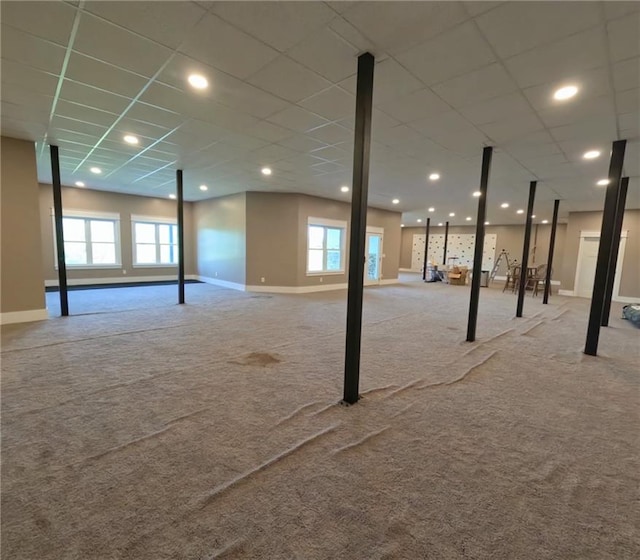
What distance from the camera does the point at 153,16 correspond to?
2.18 meters

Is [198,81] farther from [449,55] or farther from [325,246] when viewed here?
[325,246]

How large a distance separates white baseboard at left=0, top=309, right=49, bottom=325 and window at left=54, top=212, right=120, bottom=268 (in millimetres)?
4810

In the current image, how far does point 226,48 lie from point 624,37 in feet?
9.67

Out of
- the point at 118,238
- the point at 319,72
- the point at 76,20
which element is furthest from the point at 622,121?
the point at 118,238

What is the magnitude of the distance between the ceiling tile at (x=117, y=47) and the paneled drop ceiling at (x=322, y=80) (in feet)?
0.04

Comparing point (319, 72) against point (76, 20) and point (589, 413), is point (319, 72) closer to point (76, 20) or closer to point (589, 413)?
point (76, 20)

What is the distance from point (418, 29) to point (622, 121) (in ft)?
9.78

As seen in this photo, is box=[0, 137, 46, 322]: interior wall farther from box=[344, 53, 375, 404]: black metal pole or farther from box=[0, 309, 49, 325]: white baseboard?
box=[344, 53, 375, 404]: black metal pole

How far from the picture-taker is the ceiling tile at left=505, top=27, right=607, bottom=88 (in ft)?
7.41

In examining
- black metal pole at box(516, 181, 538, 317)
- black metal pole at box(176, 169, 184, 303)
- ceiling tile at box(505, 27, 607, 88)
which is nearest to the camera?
ceiling tile at box(505, 27, 607, 88)

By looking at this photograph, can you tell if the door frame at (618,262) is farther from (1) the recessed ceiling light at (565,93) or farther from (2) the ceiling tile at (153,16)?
(2) the ceiling tile at (153,16)

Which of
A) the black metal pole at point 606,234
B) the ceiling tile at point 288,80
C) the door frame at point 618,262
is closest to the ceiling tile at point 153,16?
the ceiling tile at point 288,80

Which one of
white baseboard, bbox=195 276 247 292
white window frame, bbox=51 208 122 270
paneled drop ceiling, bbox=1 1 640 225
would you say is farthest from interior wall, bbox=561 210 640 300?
white window frame, bbox=51 208 122 270

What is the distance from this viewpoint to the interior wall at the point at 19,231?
4.79 m
